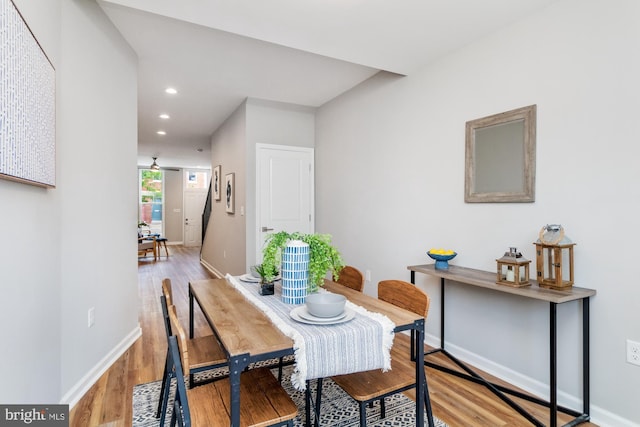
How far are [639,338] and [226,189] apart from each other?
16.2 feet

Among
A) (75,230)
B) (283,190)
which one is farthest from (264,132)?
(75,230)

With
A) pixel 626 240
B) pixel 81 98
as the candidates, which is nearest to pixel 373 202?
pixel 626 240

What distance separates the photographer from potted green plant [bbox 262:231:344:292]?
173cm

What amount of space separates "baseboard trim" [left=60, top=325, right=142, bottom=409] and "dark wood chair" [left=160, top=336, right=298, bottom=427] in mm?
1031

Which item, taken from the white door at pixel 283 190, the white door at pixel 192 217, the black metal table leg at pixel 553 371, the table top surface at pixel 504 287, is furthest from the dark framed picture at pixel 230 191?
the white door at pixel 192 217

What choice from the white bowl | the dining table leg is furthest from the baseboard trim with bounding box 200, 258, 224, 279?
the dining table leg

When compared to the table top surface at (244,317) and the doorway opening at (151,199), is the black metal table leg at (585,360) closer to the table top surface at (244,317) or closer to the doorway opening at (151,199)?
the table top surface at (244,317)

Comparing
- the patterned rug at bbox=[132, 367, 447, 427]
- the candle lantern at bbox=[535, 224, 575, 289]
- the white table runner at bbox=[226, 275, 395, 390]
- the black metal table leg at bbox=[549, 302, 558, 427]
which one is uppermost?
the candle lantern at bbox=[535, 224, 575, 289]

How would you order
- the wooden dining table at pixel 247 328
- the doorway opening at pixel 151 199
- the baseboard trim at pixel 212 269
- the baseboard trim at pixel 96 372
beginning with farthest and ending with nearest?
the doorway opening at pixel 151 199
the baseboard trim at pixel 212 269
the baseboard trim at pixel 96 372
the wooden dining table at pixel 247 328

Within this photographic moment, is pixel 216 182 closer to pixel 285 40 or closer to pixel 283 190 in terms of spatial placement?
pixel 283 190

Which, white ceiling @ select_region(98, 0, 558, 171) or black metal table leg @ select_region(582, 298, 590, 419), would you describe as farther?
white ceiling @ select_region(98, 0, 558, 171)

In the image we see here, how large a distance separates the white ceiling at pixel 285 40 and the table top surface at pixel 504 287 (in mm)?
1736

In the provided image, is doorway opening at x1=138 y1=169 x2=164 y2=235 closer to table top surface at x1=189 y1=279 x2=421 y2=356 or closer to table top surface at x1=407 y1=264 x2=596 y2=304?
table top surface at x1=189 y1=279 x2=421 y2=356

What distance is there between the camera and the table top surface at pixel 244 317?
4.01 ft
